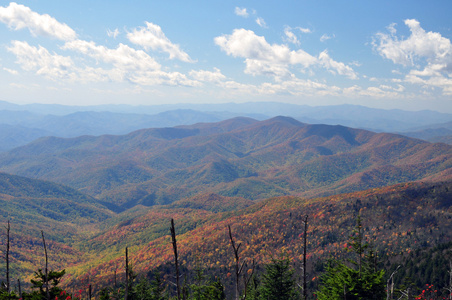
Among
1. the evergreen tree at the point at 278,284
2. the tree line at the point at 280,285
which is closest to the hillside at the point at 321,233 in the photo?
the tree line at the point at 280,285

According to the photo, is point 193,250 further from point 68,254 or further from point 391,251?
point 68,254

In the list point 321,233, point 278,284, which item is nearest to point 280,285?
point 278,284

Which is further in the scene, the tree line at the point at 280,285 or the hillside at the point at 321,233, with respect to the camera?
the hillside at the point at 321,233

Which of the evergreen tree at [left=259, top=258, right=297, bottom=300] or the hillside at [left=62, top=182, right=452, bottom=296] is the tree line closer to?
the evergreen tree at [left=259, top=258, right=297, bottom=300]

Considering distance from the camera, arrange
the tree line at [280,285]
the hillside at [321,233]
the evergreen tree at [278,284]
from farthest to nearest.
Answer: the hillside at [321,233]
the evergreen tree at [278,284]
the tree line at [280,285]

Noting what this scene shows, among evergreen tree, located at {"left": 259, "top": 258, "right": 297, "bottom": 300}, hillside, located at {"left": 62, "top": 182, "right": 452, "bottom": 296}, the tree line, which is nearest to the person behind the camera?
the tree line

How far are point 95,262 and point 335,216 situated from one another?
457ft

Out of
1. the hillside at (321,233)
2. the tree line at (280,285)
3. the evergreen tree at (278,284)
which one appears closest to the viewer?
the tree line at (280,285)

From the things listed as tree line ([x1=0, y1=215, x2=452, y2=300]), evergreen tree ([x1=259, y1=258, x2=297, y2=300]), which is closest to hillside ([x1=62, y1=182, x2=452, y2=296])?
tree line ([x1=0, y1=215, x2=452, y2=300])

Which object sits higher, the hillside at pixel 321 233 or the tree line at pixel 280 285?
the tree line at pixel 280 285

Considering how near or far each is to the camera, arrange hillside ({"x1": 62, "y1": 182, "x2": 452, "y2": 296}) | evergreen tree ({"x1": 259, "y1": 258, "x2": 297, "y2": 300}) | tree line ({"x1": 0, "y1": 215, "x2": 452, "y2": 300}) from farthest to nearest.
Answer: hillside ({"x1": 62, "y1": 182, "x2": 452, "y2": 296}), evergreen tree ({"x1": 259, "y1": 258, "x2": 297, "y2": 300}), tree line ({"x1": 0, "y1": 215, "x2": 452, "y2": 300})

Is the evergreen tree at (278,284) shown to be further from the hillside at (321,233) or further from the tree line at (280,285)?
the hillside at (321,233)

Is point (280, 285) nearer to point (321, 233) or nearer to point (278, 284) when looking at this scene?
point (278, 284)

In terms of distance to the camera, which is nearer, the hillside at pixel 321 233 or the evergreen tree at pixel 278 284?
the evergreen tree at pixel 278 284
